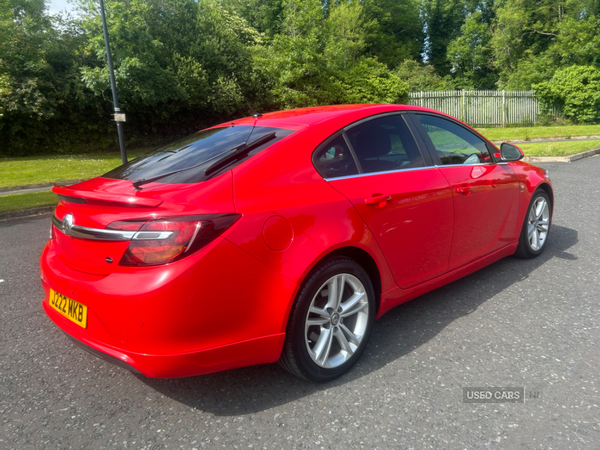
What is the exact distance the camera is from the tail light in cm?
210

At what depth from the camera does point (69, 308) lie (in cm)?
244

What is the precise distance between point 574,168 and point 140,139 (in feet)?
77.8

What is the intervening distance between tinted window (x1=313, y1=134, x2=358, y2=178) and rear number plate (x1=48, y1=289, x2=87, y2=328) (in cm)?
147

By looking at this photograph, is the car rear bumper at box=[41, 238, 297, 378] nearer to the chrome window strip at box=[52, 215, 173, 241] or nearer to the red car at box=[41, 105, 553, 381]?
the red car at box=[41, 105, 553, 381]

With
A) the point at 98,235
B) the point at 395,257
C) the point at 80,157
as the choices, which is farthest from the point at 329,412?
Answer: the point at 80,157

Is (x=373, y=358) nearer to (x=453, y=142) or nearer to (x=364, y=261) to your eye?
(x=364, y=261)

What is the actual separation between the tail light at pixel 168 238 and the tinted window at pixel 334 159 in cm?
82

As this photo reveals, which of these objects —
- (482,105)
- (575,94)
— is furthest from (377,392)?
(575,94)

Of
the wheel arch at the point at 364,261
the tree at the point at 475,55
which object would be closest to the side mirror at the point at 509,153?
the wheel arch at the point at 364,261

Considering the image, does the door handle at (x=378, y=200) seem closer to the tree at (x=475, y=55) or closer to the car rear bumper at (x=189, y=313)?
the car rear bumper at (x=189, y=313)

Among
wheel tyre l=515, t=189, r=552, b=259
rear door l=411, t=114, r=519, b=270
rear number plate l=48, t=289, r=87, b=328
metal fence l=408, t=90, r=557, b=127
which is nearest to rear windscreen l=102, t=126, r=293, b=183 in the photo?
rear number plate l=48, t=289, r=87, b=328

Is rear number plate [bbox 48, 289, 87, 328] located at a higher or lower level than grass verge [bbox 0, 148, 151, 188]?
lower

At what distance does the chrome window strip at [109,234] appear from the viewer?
2.10m

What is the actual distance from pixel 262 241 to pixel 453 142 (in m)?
2.18
